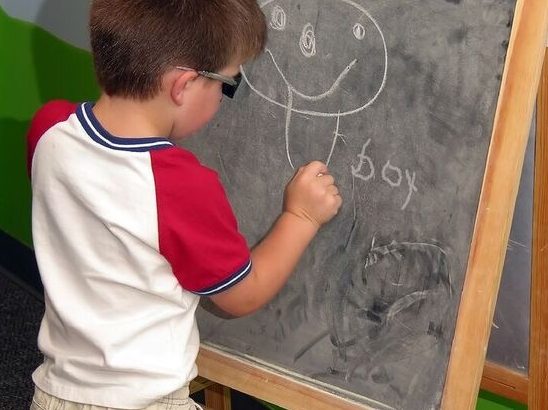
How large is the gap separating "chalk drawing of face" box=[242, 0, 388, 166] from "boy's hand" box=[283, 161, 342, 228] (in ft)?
0.13

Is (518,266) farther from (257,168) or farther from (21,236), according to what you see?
(21,236)

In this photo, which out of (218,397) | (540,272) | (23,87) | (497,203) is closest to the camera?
(497,203)

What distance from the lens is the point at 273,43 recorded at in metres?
1.25

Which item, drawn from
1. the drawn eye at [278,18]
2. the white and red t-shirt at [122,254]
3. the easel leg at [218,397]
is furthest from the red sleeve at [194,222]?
the easel leg at [218,397]

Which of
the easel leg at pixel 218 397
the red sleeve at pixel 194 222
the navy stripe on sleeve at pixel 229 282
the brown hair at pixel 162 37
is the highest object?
the brown hair at pixel 162 37

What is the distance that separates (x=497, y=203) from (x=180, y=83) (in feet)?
1.31

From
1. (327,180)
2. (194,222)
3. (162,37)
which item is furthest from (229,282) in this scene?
(162,37)

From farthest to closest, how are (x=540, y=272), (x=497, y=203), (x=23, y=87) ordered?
(x=23, y=87) < (x=540, y=272) < (x=497, y=203)

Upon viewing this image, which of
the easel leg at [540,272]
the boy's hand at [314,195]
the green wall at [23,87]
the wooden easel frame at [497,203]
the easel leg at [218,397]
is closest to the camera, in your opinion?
the wooden easel frame at [497,203]

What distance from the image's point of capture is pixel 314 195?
4.06 ft

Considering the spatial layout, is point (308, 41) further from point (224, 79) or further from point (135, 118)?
point (135, 118)

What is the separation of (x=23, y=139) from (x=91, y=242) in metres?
1.36

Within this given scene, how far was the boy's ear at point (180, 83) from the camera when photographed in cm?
110

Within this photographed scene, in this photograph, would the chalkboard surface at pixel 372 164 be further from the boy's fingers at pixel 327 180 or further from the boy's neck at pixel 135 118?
the boy's neck at pixel 135 118
